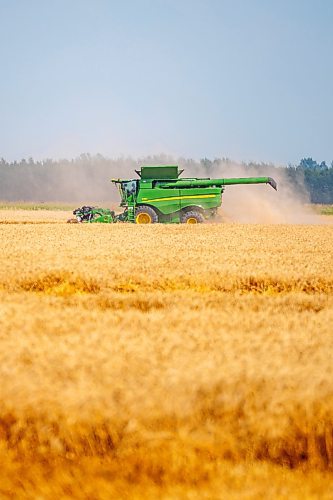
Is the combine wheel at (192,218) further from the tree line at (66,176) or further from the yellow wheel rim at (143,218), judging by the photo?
the tree line at (66,176)

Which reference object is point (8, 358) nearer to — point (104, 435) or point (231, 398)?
point (104, 435)

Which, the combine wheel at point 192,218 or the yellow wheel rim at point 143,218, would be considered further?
the yellow wheel rim at point 143,218

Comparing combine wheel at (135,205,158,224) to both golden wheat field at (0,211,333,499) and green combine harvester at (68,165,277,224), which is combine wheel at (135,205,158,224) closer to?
green combine harvester at (68,165,277,224)

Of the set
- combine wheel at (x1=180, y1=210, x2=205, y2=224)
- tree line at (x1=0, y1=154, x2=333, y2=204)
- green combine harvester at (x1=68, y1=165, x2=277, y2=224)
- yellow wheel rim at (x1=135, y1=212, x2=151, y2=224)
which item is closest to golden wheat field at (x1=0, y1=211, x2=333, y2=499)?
combine wheel at (x1=180, y1=210, x2=205, y2=224)

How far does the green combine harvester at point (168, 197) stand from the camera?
981 inches

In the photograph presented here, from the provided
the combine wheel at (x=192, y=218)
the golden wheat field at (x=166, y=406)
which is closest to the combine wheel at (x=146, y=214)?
the combine wheel at (x=192, y=218)

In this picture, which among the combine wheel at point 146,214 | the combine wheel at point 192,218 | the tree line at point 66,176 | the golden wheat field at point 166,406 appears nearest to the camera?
the golden wheat field at point 166,406

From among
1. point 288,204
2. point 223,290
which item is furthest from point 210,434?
point 288,204

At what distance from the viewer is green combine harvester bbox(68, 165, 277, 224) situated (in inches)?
981

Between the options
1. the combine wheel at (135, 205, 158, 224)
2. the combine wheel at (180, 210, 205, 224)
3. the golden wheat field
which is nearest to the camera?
the golden wheat field

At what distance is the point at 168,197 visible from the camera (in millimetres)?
25000

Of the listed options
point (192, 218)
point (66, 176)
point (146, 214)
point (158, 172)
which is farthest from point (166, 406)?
point (66, 176)

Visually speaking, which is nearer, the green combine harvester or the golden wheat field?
the golden wheat field

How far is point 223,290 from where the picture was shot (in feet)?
25.4
